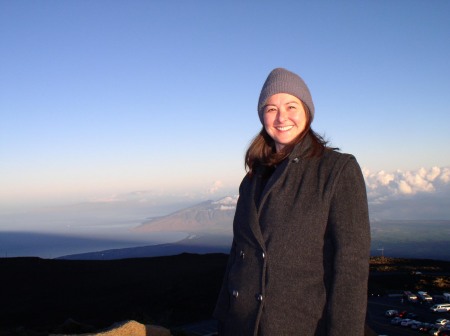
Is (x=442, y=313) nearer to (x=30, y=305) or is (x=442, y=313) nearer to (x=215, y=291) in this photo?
(x=215, y=291)

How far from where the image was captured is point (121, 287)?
2427cm

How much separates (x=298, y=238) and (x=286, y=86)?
726 mm

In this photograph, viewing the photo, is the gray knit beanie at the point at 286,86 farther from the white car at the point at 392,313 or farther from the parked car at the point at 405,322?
the white car at the point at 392,313

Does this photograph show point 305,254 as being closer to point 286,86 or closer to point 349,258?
point 349,258

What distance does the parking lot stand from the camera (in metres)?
17.2

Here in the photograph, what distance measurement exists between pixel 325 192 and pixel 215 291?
22.4 metres

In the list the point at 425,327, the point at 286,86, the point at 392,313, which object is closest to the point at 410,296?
the point at 392,313

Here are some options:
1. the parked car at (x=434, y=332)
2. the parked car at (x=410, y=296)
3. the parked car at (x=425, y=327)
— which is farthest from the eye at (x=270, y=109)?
the parked car at (x=410, y=296)

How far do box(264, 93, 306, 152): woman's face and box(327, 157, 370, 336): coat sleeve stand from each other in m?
0.41

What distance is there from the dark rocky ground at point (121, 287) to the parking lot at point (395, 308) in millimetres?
1359

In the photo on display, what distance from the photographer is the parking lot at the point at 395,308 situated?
56.4ft

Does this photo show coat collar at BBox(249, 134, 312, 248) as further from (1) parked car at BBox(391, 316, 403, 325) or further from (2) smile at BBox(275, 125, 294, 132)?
(1) parked car at BBox(391, 316, 403, 325)

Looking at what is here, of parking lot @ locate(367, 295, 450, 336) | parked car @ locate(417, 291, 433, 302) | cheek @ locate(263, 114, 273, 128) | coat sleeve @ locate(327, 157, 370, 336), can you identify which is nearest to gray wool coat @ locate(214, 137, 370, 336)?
coat sleeve @ locate(327, 157, 370, 336)

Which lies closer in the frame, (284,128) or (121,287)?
(284,128)
